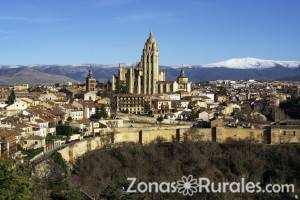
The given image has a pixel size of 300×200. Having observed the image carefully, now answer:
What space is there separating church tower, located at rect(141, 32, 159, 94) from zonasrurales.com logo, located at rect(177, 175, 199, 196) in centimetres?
2058

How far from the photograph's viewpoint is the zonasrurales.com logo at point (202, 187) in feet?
48.6

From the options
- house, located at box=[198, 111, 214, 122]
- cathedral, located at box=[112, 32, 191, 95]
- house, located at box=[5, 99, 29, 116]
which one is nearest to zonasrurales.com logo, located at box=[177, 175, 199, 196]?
house, located at box=[5, 99, 29, 116]

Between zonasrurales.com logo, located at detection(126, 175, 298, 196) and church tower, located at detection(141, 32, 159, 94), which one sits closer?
zonasrurales.com logo, located at detection(126, 175, 298, 196)

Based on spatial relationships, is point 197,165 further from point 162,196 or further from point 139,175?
point 162,196

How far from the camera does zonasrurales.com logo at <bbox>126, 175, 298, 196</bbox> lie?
14.8m

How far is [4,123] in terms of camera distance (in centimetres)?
2180

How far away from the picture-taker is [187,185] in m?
15.7

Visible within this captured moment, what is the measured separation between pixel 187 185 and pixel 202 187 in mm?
480

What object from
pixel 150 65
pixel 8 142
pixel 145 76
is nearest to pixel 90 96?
pixel 145 76

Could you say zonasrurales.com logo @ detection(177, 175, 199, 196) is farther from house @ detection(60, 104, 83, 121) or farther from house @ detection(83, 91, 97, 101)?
house @ detection(83, 91, 97, 101)

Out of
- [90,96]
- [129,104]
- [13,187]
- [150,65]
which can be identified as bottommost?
[129,104]

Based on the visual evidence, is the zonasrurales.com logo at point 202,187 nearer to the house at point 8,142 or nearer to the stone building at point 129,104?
the house at point 8,142

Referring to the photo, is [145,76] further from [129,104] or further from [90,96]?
[129,104]

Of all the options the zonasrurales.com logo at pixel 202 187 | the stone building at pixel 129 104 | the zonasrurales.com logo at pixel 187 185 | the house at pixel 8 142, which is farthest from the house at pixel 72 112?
the zonasrurales.com logo at pixel 202 187
